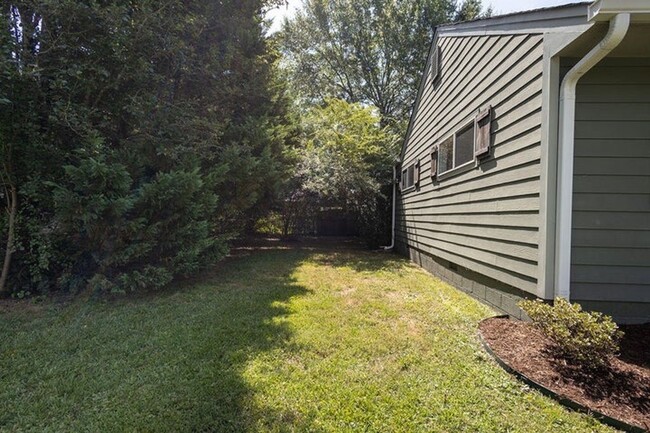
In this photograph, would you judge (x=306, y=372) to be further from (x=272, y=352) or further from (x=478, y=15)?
(x=478, y=15)

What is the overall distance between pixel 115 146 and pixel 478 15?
20.7m

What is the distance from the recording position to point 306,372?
8.41 feet

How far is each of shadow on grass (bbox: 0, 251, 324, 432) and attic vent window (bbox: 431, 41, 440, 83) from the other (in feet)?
17.4

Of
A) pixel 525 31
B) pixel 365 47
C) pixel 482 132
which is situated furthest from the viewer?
pixel 365 47

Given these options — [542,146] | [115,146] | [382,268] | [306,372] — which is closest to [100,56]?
[115,146]

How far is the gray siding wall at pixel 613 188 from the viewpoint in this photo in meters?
3.02

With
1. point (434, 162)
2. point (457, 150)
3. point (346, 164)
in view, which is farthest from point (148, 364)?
point (346, 164)

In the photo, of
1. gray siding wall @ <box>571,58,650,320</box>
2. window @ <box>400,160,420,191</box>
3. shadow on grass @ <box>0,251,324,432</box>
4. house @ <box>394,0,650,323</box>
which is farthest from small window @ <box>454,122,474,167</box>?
shadow on grass @ <box>0,251,324,432</box>

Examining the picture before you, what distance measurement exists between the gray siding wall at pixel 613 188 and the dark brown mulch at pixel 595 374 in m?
0.48

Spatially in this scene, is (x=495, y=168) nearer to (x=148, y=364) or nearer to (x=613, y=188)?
(x=613, y=188)

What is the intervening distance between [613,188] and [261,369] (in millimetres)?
3604

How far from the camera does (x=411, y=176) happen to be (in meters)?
8.72

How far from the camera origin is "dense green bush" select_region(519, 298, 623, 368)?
2.21 meters

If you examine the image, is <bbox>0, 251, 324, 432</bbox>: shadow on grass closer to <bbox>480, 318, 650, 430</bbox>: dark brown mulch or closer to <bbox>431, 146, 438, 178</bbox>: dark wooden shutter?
<bbox>480, 318, 650, 430</bbox>: dark brown mulch
